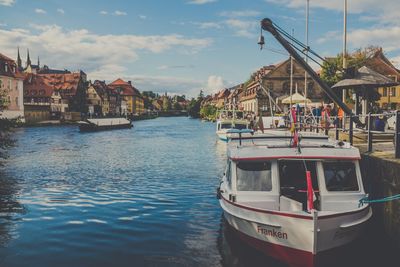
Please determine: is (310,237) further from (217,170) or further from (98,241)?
(217,170)

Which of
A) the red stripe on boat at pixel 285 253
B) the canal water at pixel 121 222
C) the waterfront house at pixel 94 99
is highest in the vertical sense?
the waterfront house at pixel 94 99

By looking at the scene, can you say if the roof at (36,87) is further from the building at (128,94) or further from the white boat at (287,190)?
the white boat at (287,190)

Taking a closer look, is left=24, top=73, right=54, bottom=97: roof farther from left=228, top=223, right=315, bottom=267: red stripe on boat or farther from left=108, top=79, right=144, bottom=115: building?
left=228, top=223, right=315, bottom=267: red stripe on boat

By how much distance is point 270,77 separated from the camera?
89.2 metres

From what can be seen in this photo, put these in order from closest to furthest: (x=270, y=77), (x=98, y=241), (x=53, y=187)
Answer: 1. (x=98, y=241)
2. (x=53, y=187)
3. (x=270, y=77)

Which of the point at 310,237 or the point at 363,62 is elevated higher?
the point at 363,62

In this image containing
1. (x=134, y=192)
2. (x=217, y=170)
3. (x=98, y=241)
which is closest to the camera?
(x=98, y=241)

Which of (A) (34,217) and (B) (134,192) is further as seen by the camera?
(B) (134,192)

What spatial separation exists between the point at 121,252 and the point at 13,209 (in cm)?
683

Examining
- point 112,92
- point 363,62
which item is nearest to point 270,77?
point 363,62

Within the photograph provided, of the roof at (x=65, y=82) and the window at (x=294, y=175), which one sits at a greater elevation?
the roof at (x=65, y=82)

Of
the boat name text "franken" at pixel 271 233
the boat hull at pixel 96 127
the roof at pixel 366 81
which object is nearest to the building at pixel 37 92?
the boat hull at pixel 96 127

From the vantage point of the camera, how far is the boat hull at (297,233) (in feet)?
28.9

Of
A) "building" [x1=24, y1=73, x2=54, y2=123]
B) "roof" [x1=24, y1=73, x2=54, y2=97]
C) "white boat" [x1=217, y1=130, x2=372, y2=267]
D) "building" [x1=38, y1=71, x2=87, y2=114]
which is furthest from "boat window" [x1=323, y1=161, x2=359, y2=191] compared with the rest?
"building" [x1=38, y1=71, x2=87, y2=114]
